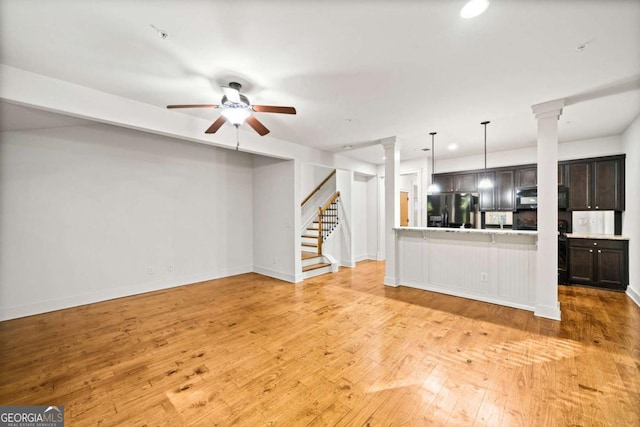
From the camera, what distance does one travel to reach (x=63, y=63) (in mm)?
2488

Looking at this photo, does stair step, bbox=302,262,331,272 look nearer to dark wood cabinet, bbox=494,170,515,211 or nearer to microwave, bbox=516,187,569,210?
dark wood cabinet, bbox=494,170,515,211

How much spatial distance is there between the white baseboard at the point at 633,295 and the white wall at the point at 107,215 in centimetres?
684

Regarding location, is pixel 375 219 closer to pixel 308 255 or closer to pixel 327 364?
pixel 308 255

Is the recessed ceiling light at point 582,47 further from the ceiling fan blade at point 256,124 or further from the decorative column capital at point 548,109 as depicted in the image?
the ceiling fan blade at point 256,124

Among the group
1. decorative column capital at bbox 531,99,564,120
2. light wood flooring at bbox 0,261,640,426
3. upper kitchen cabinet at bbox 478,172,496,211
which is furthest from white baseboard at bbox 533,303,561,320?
upper kitchen cabinet at bbox 478,172,496,211

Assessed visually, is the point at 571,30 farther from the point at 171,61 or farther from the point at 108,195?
the point at 108,195

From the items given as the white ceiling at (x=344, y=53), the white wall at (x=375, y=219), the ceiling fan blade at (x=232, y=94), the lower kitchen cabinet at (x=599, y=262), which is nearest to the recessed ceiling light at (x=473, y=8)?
the white ceiling at (x=344, y=53)

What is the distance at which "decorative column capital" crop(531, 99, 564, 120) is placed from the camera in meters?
3.25

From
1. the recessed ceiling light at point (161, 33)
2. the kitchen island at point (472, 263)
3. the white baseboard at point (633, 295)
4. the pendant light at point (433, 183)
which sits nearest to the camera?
the recessed ceiling light at point (161, 33)

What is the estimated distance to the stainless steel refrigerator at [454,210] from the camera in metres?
5.89

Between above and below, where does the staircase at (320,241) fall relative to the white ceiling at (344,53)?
below

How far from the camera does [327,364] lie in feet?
7.81

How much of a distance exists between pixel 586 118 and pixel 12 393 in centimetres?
723
